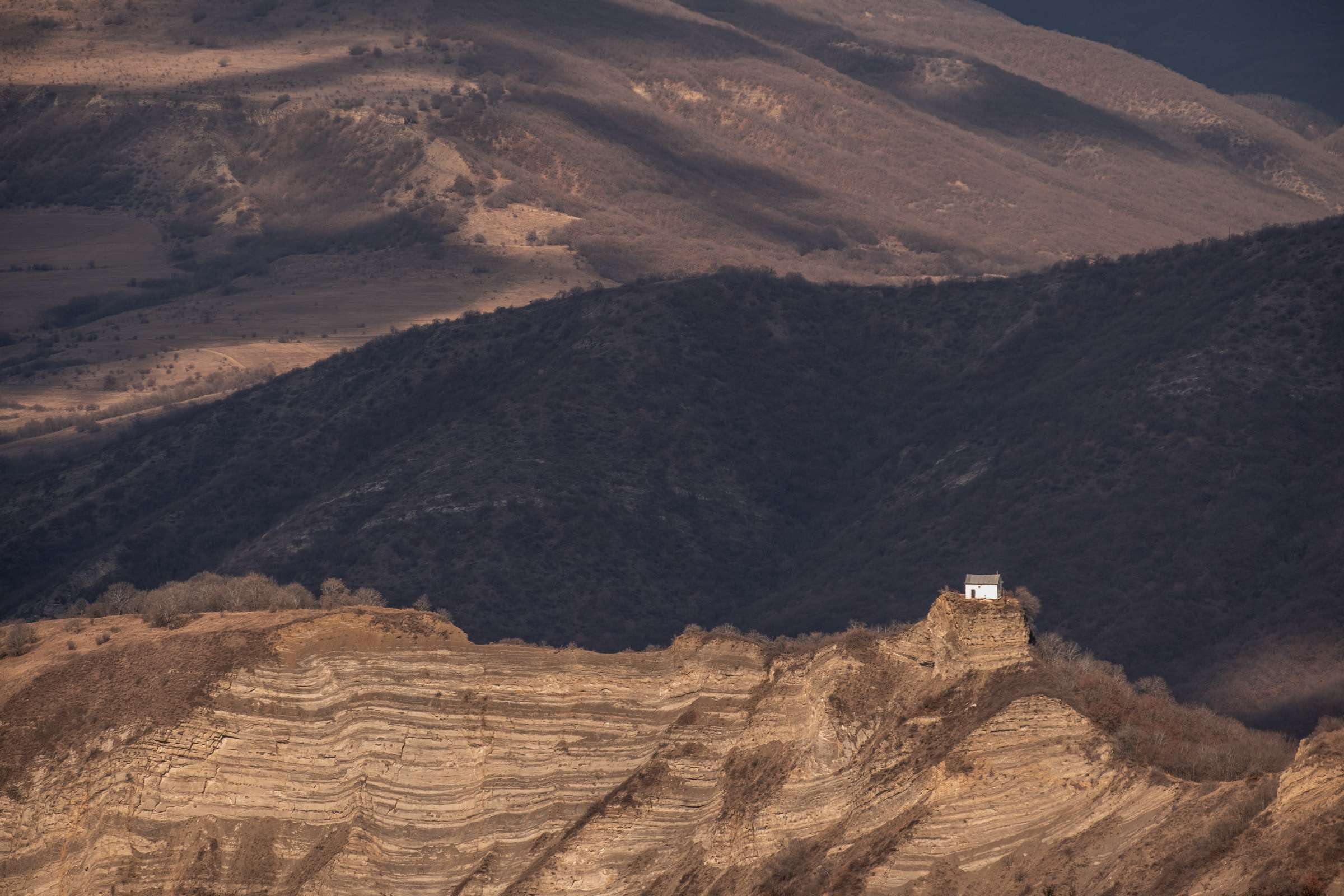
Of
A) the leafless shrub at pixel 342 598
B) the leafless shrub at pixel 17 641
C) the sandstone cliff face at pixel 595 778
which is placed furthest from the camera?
the leafless shrub at pixel 342 598

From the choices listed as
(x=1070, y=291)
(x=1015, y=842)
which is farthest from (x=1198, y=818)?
(x=1070, y=291)

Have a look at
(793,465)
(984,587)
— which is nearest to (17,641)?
(984,587)

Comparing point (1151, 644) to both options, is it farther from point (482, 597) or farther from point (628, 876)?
point (628, 876)

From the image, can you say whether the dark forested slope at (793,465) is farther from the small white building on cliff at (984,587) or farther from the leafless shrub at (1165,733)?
the small white building on cliff at (984,587)

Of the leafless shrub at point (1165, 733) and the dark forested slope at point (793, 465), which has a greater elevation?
the leafless shrub at point (1165, 733)

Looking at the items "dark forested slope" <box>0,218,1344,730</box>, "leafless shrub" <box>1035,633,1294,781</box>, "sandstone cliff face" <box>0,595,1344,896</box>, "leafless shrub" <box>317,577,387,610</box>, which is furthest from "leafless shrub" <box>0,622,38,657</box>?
"dark forested slope" <box>0,218,1344,730</box>

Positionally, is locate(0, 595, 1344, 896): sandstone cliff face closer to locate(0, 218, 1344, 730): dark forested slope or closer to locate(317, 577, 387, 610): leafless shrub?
locate(317, 577, 387, 610): leafless shrub

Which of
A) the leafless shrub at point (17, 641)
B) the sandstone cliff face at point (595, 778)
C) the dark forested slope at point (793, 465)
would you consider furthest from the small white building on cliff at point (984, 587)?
the dark forested slope at point (793, 465)
